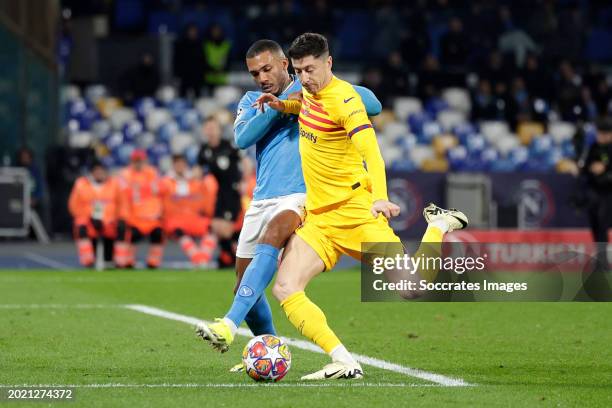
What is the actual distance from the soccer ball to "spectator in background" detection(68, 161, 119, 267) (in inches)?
489

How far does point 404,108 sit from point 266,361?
21.4m

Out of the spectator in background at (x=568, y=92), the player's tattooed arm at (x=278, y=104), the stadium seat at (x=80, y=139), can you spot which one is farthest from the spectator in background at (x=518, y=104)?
the player's tattooed arm at (x=278, y=104)

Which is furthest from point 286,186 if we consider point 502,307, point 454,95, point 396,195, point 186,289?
point 454,95

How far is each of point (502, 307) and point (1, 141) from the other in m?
13.5

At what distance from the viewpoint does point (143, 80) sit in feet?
91.8

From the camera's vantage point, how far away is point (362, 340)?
9.99 meters

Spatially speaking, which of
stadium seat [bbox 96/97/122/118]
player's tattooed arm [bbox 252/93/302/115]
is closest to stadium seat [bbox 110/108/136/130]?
stadium seat [bbox 96/97/122/118]

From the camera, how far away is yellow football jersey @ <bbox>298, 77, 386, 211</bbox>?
751cm

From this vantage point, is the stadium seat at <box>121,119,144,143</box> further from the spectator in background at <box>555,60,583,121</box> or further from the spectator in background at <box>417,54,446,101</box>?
the spectator in background at <box>555,60,583,121</box>

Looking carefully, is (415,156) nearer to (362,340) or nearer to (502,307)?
(502,307)

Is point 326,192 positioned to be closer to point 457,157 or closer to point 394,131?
point 457,157

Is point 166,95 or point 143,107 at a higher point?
point 166,95

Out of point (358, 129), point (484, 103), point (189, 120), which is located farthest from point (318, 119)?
point (484, 103)

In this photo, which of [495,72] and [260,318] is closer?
[260,318]
